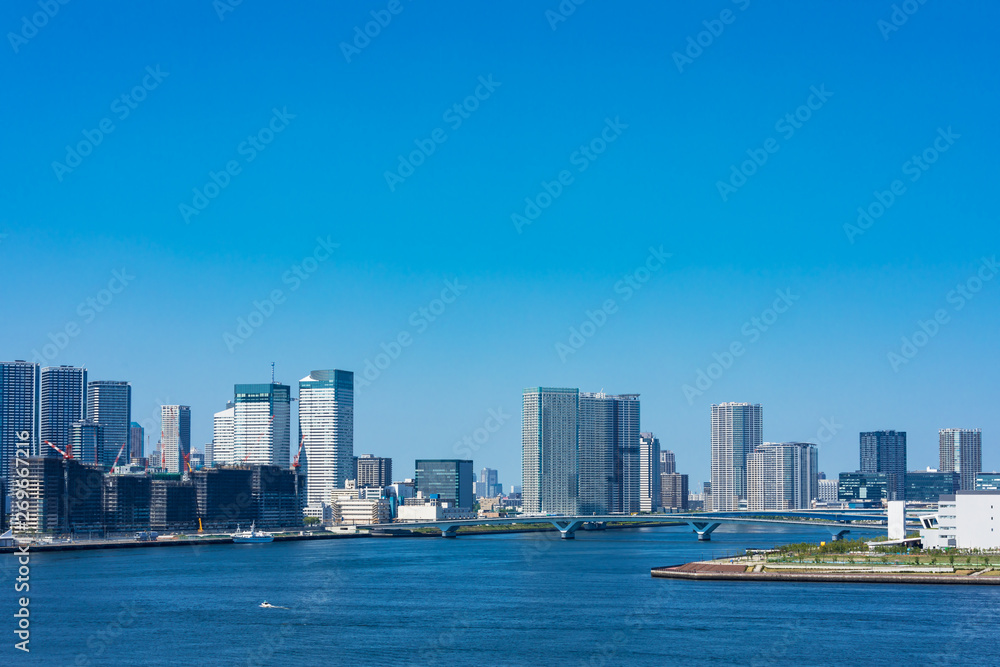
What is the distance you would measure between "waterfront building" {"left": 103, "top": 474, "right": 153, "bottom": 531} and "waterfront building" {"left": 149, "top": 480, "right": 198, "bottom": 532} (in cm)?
72

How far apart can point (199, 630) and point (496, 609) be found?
13.9 meters

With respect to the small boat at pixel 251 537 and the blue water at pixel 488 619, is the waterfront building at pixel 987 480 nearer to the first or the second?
the small boat at pixel 251 537

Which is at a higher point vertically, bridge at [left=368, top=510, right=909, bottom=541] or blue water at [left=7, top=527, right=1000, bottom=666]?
blue water at [left=7, top=527, right=1000, bottom=666]

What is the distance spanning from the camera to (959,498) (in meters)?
83.9

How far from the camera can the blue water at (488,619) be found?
45.5 m

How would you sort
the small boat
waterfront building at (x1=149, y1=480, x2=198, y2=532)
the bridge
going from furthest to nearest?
waterfront building at (x1=149, y1=480, x2=198, y2=532), the small boat, the bridge

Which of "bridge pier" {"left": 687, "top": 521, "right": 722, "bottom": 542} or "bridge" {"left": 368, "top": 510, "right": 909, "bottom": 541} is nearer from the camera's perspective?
"bridge" {"left": 368, "top": 510, "right": 909, "bottom": 541}

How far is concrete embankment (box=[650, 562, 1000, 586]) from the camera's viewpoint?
66938 millimetres

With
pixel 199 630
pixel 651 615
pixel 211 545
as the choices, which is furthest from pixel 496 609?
pixel 211 545

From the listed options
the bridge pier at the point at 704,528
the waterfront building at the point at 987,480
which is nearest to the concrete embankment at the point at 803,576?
the bridge pier at the point at 704,528

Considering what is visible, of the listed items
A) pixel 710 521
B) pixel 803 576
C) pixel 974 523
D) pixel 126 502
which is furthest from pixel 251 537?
pixel 803 576

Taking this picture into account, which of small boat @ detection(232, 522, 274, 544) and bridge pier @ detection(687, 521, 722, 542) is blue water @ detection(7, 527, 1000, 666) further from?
small boat @ detection(232, 522, 274, 544)

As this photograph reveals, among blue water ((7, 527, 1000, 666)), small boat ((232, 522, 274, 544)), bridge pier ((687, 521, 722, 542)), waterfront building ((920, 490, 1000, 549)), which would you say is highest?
waterfront building ((920, 490, 1000, 549))

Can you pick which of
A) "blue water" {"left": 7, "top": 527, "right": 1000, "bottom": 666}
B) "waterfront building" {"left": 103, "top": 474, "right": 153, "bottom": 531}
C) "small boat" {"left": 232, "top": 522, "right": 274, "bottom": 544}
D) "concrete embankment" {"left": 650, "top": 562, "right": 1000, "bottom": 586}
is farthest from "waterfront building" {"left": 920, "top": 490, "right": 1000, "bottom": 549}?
"waterfront building" {"left": 103, "top": 474, "right": 153, "bottom": 531}
